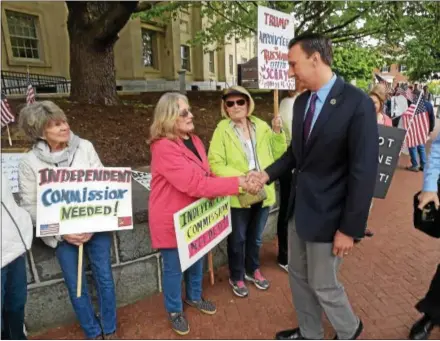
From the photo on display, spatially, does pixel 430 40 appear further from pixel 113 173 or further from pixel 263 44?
pixel 113 173

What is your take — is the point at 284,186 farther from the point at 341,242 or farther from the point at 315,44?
the point at 315,44

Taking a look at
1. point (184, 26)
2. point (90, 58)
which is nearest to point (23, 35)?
point (90, 58)

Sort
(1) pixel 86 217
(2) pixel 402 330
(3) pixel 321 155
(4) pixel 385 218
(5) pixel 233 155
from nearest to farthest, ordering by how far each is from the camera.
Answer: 1. (3) pixel 321 155
2. (1) pixel 86 217
3. (2) pixel 402 330
4. (5) pixel 233 155
5. (4) pixel 385 218

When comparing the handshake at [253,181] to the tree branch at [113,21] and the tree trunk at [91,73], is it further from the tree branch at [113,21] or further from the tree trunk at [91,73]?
the tree trunk at [91,73]

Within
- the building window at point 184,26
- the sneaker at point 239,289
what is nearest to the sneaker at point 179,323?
the sneaker at point 239,289

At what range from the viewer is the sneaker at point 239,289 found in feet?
10.5

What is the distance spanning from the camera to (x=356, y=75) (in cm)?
3194

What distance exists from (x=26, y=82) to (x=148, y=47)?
9.40 metres

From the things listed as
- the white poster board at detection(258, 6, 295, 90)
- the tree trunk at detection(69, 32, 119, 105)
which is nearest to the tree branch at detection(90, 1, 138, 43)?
the tree trunk at detection(69, 32, 119, 105)

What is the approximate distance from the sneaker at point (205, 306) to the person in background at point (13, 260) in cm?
136

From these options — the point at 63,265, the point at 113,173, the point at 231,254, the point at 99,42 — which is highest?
the point at 99,42

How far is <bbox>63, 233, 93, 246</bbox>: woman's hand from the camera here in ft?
7.77

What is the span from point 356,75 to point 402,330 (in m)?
33.1

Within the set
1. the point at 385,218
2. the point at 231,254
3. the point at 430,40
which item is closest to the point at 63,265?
the point at 231,254
